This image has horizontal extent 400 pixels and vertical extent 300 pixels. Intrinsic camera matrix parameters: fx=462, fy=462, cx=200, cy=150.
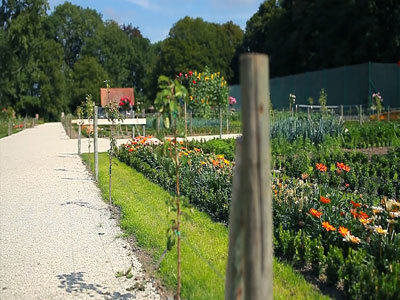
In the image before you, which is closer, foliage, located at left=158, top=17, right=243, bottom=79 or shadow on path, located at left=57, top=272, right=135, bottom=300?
shadow on path, located at left=57, top=272, right=135, bottom=300

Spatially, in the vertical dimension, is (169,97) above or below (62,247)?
above

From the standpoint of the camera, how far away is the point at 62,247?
4867mm

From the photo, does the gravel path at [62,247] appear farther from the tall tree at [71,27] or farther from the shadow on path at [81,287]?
the tall tree at [71,27]

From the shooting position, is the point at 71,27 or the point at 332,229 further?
the point at 71,27

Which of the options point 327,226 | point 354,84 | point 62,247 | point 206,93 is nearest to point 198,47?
point 354,84

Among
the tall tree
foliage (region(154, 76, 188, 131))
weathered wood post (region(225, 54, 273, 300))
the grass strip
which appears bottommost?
the grass strip

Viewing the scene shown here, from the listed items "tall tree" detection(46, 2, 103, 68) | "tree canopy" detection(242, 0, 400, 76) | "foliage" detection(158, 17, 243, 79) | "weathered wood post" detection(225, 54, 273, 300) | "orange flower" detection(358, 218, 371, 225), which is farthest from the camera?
"tall tree" detection(46, 2, 103, 68)

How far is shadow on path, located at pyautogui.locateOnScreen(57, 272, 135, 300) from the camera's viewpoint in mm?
3551

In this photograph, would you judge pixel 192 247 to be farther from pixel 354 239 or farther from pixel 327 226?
pixel 354 239

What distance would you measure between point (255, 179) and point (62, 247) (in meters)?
3.47

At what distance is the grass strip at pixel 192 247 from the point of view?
11.4 feet

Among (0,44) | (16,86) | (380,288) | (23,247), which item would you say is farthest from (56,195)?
(16,86)

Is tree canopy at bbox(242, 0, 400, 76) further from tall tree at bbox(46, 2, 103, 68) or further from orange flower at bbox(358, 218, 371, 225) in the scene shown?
orange flower at bbox(358, 218, 371, 225)

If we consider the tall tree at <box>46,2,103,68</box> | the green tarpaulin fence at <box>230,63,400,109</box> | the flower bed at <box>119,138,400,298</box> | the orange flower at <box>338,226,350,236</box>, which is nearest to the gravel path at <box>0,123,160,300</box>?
the flower bed at <box>119,138,400,298</box>
